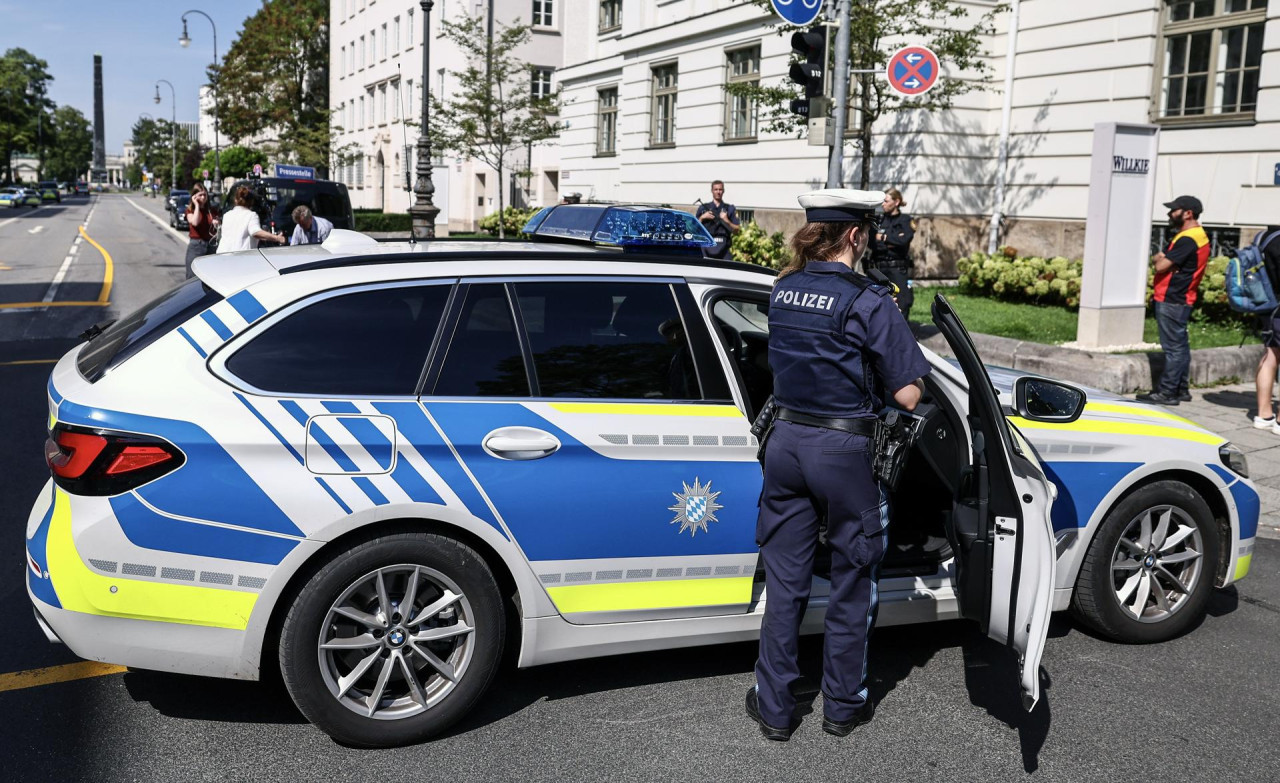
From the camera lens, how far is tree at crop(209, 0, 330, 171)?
56.7 metres

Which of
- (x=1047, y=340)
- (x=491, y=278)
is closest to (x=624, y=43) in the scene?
(x=1047, y=340)

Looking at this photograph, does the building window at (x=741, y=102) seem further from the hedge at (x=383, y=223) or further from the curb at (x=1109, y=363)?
the hedge at (x=383, y=223)

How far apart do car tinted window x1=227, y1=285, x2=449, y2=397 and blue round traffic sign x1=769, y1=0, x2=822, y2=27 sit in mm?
7945

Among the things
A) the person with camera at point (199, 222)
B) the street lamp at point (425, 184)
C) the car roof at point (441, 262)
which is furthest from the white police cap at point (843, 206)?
Answer: the street lamp at point (425, 184)

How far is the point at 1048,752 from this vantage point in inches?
152

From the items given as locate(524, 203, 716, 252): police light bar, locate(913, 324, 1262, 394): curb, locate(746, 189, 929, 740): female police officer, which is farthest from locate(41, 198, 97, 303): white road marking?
locate(746, 189, 929, 740): female police officer

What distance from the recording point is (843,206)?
3787 mm

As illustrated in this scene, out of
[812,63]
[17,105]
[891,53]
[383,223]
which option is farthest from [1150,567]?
[17,105]

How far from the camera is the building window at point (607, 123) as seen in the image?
109ft

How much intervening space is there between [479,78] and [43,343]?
77.6ft

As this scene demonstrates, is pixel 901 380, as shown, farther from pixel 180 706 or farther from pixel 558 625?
pixel 180 706

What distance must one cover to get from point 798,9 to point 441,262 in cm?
801

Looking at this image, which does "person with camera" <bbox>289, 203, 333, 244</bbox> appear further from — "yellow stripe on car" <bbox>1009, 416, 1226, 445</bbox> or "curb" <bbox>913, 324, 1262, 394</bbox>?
"yellow stripe on car" <bbox>1009, 416, 1226, 445</bbox>

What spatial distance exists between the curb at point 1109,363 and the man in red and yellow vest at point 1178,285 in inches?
14.8
